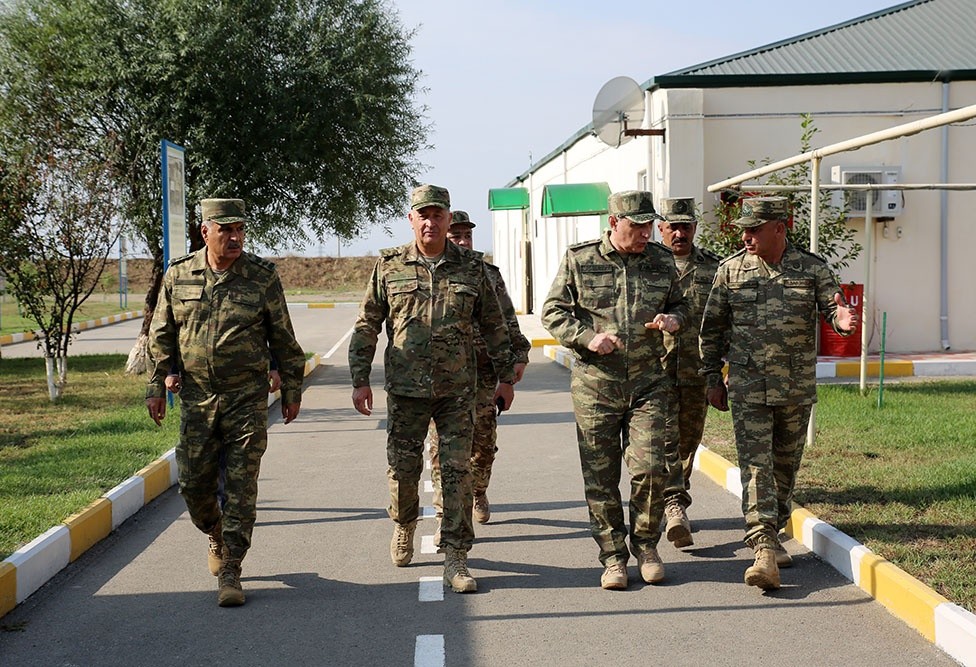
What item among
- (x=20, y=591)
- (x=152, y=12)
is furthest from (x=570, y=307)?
(x=152, y=12)

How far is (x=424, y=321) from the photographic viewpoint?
237 inches

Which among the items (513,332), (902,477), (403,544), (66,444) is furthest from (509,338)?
(66,444)

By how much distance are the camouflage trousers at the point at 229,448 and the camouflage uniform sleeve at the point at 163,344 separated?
159 millimetres

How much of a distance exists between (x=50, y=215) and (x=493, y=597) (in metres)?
10.4

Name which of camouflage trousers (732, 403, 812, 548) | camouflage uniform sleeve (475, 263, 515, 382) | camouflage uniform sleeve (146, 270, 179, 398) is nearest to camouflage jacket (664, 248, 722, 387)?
camouflage trousers (732, 403, 812, 548)

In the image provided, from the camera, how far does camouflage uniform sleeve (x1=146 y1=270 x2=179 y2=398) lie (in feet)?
19.2

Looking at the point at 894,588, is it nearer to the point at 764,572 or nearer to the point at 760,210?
the point at 764,572

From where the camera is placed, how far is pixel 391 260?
613cm

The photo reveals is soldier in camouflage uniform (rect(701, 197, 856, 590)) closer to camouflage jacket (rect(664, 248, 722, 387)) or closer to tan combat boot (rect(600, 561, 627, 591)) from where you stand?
camouflage jacket (rect(664, 248, 722, 387))

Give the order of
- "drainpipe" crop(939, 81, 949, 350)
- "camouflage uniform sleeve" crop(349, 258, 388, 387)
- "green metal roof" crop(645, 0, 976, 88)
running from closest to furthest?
"camouflage uniform sleeve" crop(349, 258, 388, 387) < "green metal roof" crop(645, 0, 976, 88) < "drainpipe" crop(939, 81, 949, 350)

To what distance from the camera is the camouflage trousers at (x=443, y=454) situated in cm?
599

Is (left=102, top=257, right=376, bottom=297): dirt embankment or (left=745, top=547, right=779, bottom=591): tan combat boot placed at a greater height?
(left=102, top=257, right=376, bottom=297): dirt embankment

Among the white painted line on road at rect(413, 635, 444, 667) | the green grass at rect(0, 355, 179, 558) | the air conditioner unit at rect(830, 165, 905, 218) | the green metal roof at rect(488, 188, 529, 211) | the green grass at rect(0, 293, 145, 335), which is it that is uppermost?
the green metal roof at rect(488, 188, 529, 211)

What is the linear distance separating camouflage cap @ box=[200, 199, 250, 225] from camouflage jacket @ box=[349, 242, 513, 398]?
778mm
